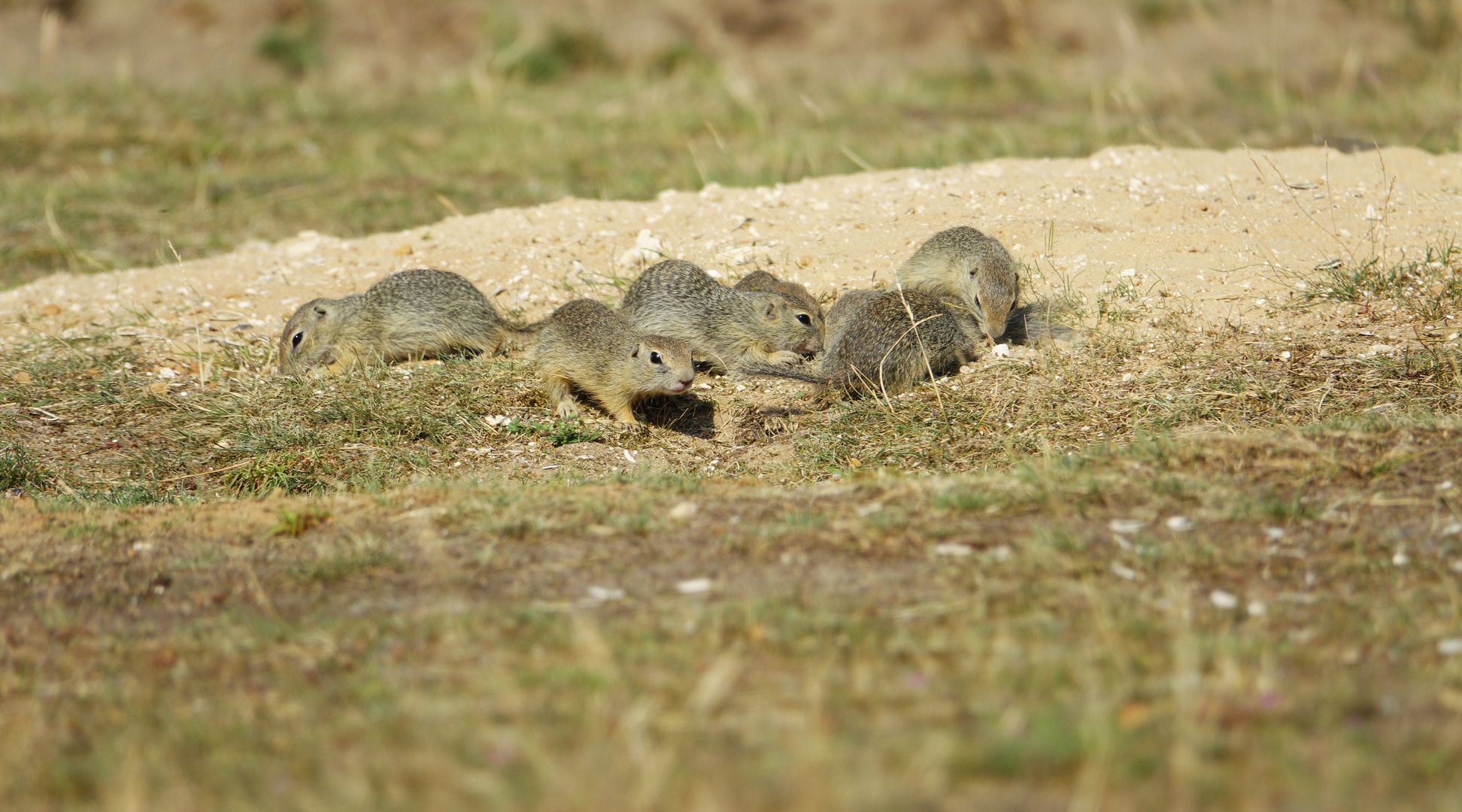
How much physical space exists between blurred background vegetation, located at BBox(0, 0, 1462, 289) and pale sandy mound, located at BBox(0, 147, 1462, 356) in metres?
0.77

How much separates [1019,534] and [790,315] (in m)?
3.02

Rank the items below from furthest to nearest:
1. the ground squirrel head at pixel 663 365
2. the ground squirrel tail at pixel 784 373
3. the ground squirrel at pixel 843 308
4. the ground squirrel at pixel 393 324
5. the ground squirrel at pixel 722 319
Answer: the ground squirrel at pixel 393 324 → the ground squirrel at pixel 722 319 → the ground squirrel at pixel 843 308 → the ground squirrel tail at pixel 784 373 → the ground squirrel head at pixel 663 365

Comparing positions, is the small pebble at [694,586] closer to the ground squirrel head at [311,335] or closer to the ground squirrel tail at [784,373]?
the ground squirrel tail at [784,373]

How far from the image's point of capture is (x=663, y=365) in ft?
20.7

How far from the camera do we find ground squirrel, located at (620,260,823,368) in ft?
23.3

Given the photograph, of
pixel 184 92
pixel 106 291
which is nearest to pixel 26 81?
pixel 184 92

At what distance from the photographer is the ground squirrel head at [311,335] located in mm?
7180

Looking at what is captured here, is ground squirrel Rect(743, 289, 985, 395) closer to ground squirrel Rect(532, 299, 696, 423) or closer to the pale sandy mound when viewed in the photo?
ground squirrel Rect(532, 299, 696, 423)

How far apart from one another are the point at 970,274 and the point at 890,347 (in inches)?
31.3

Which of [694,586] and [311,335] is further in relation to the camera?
[311,335]

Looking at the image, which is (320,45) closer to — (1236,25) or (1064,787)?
(1236,25)

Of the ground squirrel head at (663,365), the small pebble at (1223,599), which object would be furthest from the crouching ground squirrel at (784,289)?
the small pebble at (1223,599)

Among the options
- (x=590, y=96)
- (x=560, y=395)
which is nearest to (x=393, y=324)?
(x=560, y=395)

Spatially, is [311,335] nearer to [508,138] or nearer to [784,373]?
[784,373]
